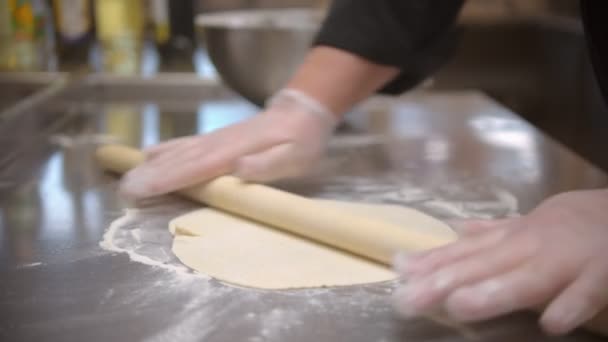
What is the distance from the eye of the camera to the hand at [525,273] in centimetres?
42

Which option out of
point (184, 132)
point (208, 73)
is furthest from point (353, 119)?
point (208, 73)

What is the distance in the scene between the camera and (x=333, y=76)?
836 mm

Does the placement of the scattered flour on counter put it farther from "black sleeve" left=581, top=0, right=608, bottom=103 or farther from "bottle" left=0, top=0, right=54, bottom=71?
"bottle" left=0, top=0, right=54, bottom=71

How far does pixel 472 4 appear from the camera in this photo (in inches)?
67.1

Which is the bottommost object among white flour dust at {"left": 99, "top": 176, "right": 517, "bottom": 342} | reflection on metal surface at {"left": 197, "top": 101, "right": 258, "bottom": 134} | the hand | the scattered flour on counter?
reflection on metal surface at {"left": 197, "top": 101, "right": 258, "bottom": 134}

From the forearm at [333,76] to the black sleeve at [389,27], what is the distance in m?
0.01

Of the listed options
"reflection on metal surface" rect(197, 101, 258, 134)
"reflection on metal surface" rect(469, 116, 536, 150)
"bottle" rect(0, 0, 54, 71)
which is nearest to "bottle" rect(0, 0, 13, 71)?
"bottle" rect(0, 0, 54, 71)

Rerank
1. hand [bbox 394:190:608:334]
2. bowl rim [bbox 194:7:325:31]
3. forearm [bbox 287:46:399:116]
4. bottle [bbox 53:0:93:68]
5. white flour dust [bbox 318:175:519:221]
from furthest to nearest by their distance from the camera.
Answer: bottle [bbox 53:0:93:68] → bowl rim [bbox 194:7:325:31] → forearm [bbox 287:46:399:116] → white flour dust [bbox 318:175:519:221] → hand [bbox 394:190:608:334]

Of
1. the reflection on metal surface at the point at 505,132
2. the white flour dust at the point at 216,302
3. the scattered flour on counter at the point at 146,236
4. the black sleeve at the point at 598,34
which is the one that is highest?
the black sleeve at the point at 598,34

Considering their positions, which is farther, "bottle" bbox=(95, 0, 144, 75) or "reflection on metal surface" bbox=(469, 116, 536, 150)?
"bottle" bbox=(95, 0, 144, 75)

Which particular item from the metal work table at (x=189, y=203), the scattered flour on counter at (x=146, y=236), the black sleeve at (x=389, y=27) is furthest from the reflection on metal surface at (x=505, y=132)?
the scattered flour on counter at (x=146, y=236)

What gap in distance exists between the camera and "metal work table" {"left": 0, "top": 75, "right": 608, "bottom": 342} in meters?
0.46

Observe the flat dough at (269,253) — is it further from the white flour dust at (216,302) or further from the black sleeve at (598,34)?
the black sleeve at (598,34)

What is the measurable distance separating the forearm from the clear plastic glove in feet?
0.05
